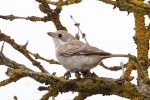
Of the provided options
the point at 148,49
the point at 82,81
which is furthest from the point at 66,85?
the point at 148,49

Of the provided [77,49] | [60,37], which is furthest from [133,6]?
[60,37]

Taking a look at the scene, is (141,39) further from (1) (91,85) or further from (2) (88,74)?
(1) (91,85)

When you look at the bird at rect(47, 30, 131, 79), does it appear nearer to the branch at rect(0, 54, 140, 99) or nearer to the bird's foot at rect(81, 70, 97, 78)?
the bird's foot at rect(81, 70, 97, 78)

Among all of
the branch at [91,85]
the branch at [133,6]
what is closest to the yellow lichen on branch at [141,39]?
the branch at [91,85]

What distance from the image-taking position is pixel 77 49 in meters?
4.84

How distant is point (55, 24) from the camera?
179 inches

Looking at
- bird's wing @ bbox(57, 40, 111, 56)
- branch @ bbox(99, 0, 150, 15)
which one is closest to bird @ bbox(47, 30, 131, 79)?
bird's wing @ bbox(57, 40, 111, 56)

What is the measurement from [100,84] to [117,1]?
0.98 meters

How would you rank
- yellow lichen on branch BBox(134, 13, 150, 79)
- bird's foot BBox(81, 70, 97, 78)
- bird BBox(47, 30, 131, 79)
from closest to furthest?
bird's foot BBox(81, 70, 97, 78) → bird BBox(47, 30, 131, 79) → yellow lichen on branch BBox(134, 13, 150, 79)

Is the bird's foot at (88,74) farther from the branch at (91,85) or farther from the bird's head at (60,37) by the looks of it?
the bird's head at (60,37)

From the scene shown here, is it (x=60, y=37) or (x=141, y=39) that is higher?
(x=60, y=37)

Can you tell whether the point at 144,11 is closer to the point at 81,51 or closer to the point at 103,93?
the point at 103,93

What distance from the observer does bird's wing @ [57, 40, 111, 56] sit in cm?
452

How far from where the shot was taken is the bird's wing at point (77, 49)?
14.8 ft
